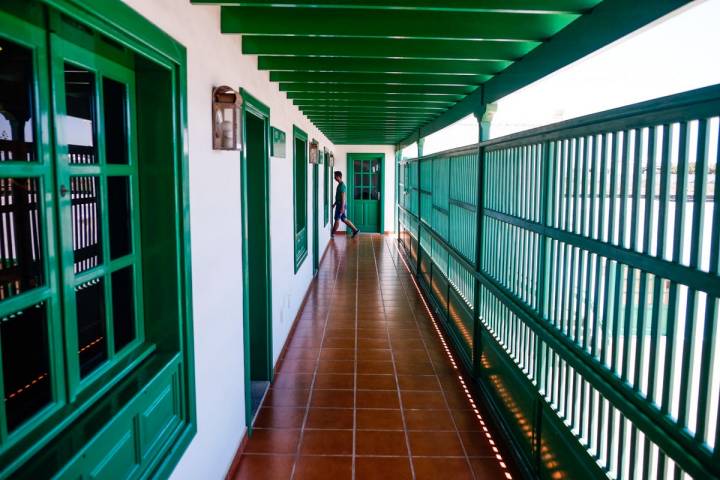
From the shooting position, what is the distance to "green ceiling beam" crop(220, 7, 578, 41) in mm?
2883

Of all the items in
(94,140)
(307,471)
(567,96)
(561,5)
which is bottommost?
(307,471)

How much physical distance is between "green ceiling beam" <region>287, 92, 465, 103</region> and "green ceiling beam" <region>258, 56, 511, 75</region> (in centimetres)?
134

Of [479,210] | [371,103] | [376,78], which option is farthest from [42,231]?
[371,103]

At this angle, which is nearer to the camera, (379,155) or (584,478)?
(584,478)

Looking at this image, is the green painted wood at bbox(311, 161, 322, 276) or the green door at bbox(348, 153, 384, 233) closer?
the green painted wood at bbox(311, 161, 322, 276)

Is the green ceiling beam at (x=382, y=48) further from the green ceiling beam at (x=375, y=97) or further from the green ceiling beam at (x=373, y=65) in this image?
the green ceiling beam at (x=375, y=97)

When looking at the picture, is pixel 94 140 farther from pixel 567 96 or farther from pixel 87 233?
pixel 567 96

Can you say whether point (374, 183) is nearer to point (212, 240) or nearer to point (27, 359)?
point (212, 240)

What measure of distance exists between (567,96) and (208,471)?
32.5ft

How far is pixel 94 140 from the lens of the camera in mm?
1827

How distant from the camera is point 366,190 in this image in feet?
51.6

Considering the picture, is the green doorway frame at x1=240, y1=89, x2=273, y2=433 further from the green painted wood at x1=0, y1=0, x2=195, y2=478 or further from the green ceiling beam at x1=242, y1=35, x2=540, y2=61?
the green painted wood at x1=0, y1=0, x2=195, y2=478

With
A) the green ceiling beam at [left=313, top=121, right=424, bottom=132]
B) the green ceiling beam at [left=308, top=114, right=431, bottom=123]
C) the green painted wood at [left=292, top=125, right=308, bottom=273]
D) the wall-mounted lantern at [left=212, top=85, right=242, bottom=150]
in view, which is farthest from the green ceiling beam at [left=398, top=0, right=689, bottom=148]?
the green ceiling beam at [left=313, top=121, right=424, bottom=132]

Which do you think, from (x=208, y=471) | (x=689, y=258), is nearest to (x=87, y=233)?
(x=208, y=471)
